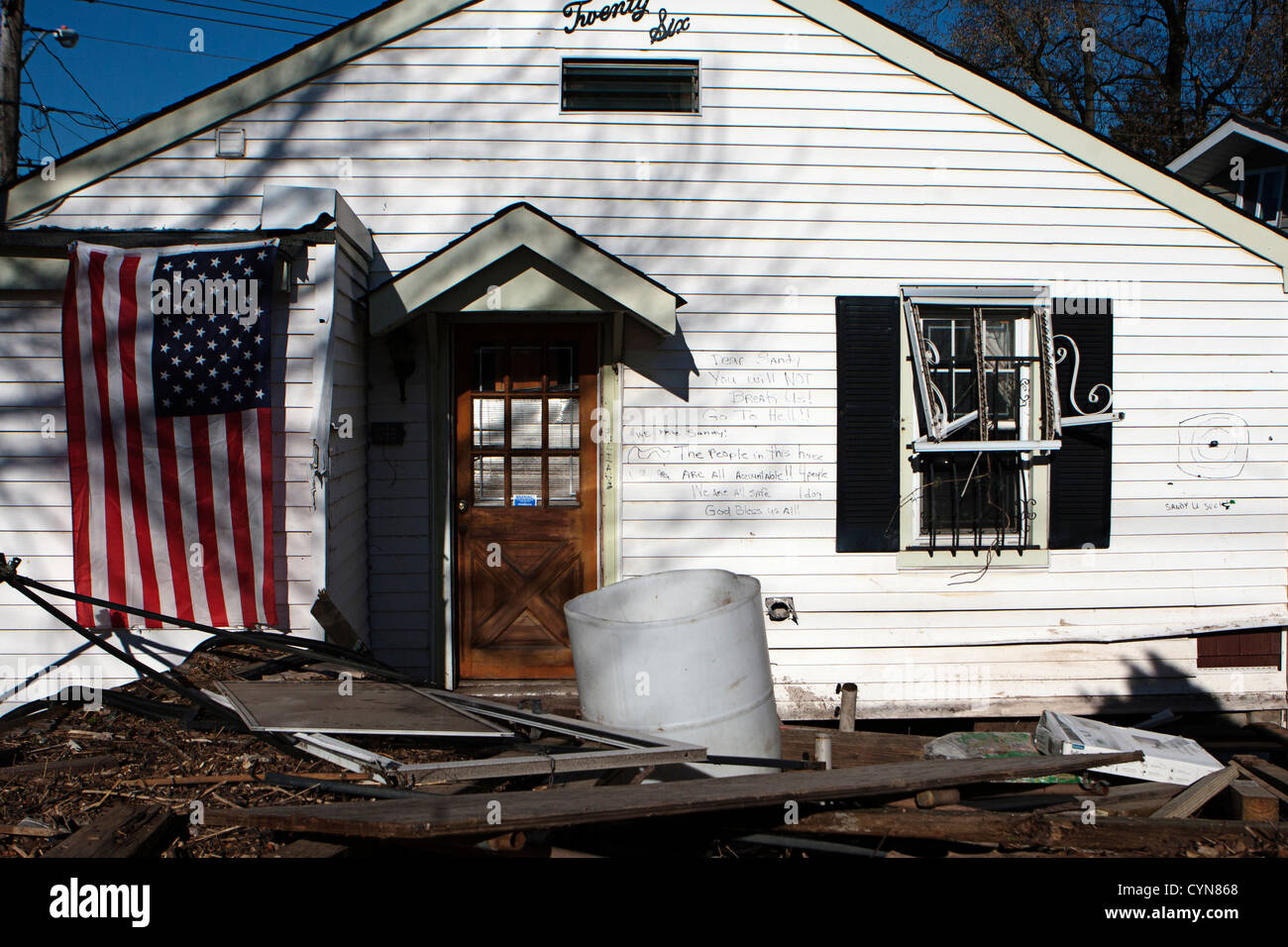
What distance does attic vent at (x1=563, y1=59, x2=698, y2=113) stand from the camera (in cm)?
650

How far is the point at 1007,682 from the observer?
669cm

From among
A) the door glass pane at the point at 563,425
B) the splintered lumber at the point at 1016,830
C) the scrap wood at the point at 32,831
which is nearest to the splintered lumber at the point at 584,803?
the splintered lumber at the point at 1016,830

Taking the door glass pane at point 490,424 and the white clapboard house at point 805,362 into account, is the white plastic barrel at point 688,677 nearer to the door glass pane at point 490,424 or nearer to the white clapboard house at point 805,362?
the white clapboard house at point 805,362

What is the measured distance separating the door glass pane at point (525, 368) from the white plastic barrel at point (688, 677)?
2.81m

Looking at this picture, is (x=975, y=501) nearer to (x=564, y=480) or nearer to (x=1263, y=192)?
(x=564, y=480)

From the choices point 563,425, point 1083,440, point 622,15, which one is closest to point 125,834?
point 563,425

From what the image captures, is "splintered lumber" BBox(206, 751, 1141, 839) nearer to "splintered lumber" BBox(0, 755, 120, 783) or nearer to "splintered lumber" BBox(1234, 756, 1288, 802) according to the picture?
"splintered lumber" BBox(0, 755, 120, 783)

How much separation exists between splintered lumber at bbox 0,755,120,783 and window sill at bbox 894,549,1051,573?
495cm

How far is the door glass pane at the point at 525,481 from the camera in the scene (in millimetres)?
6508

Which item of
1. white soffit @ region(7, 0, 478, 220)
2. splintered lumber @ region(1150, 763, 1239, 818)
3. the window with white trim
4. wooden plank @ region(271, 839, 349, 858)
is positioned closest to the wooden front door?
white soffit @ region(7, 0, 478, 220)

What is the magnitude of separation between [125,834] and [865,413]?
5.05m

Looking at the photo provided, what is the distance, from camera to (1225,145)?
12297 millimetres
